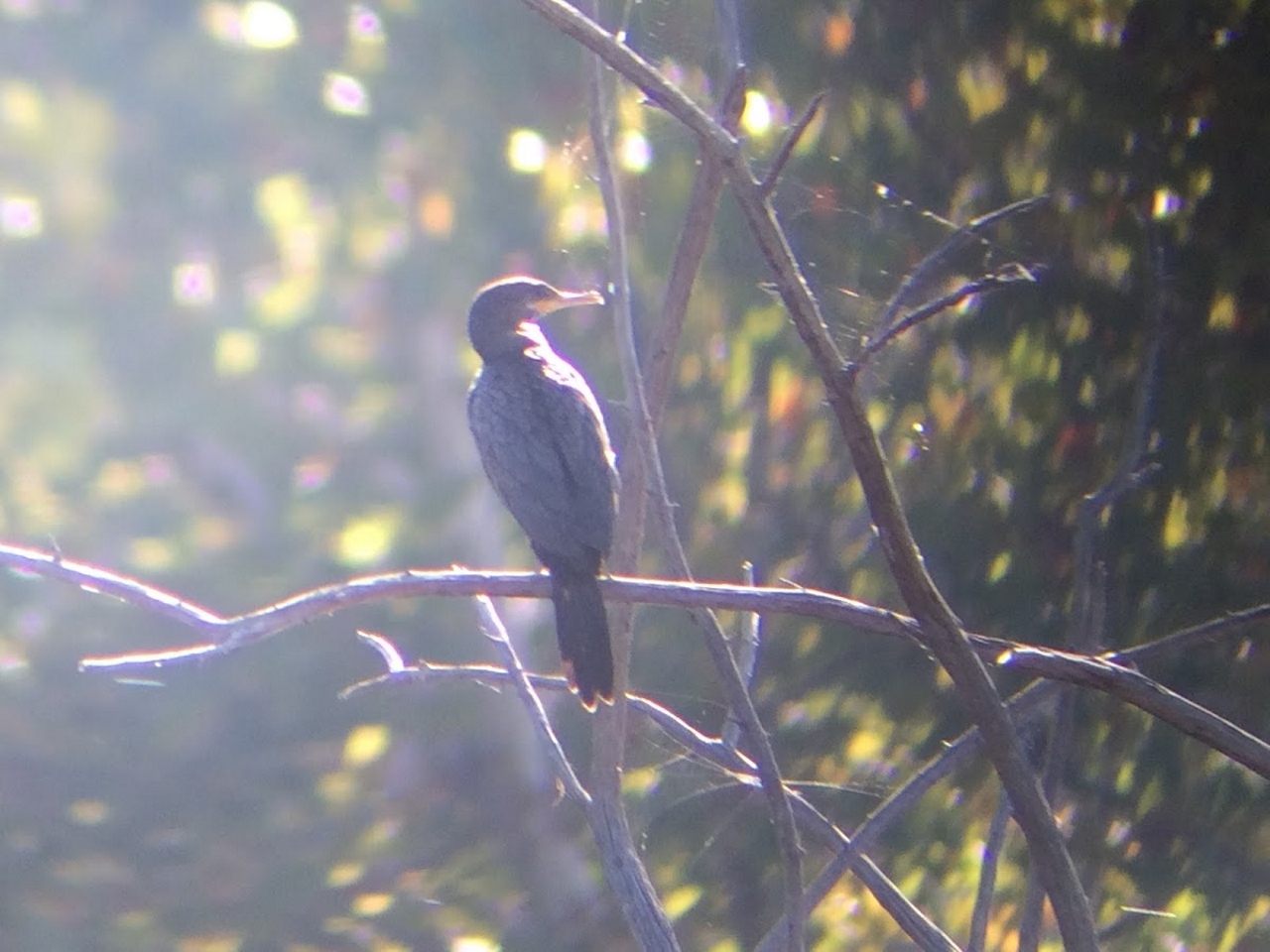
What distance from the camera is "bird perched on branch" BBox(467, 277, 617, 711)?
475 centimetres

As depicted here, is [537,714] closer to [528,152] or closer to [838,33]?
[838,33]

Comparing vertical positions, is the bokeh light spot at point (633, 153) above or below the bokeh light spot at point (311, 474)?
below

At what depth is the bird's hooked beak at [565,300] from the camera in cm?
574

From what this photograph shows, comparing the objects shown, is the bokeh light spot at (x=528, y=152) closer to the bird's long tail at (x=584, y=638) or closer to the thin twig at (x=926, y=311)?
the bird's long tail at (x=584, y=638)

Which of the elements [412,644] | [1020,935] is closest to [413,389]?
[412,644]

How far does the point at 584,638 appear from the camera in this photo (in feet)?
15.5

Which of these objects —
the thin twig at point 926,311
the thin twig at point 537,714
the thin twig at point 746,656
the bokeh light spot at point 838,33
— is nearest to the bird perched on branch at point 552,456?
the thin twig at point 537,714

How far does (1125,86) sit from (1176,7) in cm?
38

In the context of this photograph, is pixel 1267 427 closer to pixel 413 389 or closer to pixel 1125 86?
pixel 1125 86

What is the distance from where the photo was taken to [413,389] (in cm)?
924

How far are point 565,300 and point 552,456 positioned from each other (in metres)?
0.86

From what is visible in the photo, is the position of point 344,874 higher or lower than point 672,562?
higher

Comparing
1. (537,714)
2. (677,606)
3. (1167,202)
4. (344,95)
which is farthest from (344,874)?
(1167,202)

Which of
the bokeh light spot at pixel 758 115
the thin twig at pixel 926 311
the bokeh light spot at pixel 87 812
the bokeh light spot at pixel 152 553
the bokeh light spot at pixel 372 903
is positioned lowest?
the thin twig at pixel 926 311
